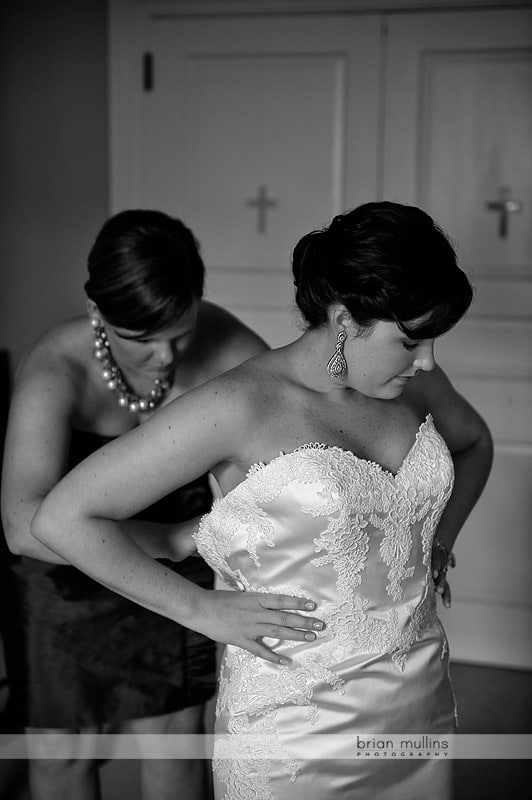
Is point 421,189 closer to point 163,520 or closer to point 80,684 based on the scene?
point 163,520

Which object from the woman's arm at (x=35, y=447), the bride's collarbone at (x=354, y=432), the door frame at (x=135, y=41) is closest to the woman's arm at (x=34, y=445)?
the woman's arm at (x=35, y=447)

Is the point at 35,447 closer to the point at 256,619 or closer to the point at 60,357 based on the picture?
the point at 60,357

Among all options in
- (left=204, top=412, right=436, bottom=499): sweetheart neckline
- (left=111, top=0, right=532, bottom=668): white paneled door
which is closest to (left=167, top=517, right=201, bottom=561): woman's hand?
(left=204, top=412, right=436, bottom=499): sweetheart neckline

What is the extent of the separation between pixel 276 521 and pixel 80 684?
30.9 inches

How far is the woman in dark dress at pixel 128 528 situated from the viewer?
1.74m

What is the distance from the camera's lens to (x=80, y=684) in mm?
2025

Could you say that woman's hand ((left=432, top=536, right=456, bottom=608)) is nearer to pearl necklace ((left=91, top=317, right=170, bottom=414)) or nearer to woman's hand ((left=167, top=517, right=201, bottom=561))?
woman's hand ((left=167, top=517, right=201, bottom=561))

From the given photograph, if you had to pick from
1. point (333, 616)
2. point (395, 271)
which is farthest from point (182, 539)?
point (395, 271)

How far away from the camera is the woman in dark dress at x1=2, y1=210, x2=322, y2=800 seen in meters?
1.74

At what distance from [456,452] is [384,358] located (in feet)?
1.99

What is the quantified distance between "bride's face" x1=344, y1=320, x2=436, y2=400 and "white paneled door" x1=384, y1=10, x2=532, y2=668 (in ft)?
6.37

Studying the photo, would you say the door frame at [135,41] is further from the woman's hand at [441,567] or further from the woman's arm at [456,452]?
the woman's hand at [441,567]

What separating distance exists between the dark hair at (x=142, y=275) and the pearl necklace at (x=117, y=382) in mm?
191

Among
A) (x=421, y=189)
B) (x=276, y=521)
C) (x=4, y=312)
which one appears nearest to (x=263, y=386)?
(x=276, y=521)
